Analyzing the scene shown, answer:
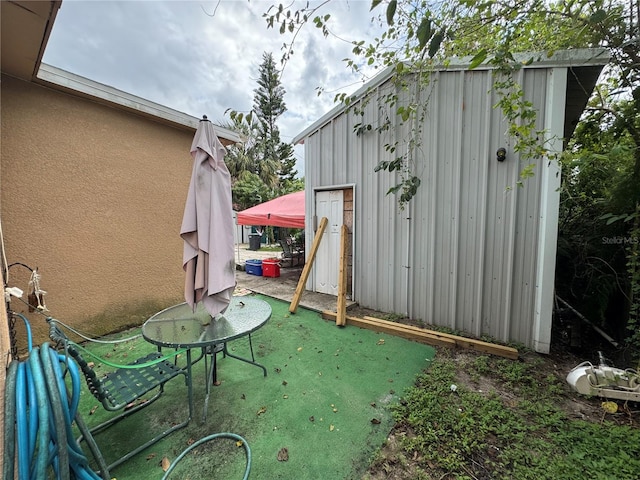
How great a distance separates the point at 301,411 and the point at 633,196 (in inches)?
161

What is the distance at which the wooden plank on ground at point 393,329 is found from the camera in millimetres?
3500

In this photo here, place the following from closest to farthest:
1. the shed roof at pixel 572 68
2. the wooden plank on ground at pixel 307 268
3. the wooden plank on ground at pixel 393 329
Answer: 1. the shed roof at pixel 572 68
2. the wooden plank on ground at pixel 393 329
3. the wooden plank on ground at pixel 307 268

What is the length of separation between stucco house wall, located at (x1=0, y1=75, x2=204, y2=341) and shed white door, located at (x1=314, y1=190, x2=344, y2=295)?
258cm

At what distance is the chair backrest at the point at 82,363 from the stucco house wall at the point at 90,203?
93.3 inches

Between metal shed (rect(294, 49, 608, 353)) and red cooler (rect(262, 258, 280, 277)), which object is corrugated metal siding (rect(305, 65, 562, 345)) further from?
red cooler (rect(262, 258, 280, 277))

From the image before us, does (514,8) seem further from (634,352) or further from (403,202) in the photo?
(634,352)

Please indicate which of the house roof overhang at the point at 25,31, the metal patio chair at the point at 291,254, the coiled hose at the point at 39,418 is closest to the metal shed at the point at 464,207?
the house roof overhang at the point at 25,31

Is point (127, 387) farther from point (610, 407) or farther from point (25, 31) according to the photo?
point (610, 407)

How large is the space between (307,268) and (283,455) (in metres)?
3.20

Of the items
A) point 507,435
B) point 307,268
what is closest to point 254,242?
point 307,268

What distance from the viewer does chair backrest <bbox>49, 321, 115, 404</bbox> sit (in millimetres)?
1396

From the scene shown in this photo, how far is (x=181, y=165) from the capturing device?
440 centimetres

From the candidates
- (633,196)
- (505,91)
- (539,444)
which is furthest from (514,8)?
(539,444)

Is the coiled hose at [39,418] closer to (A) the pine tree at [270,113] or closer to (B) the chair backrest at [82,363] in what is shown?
(B) the chair backrest at [82,363]
